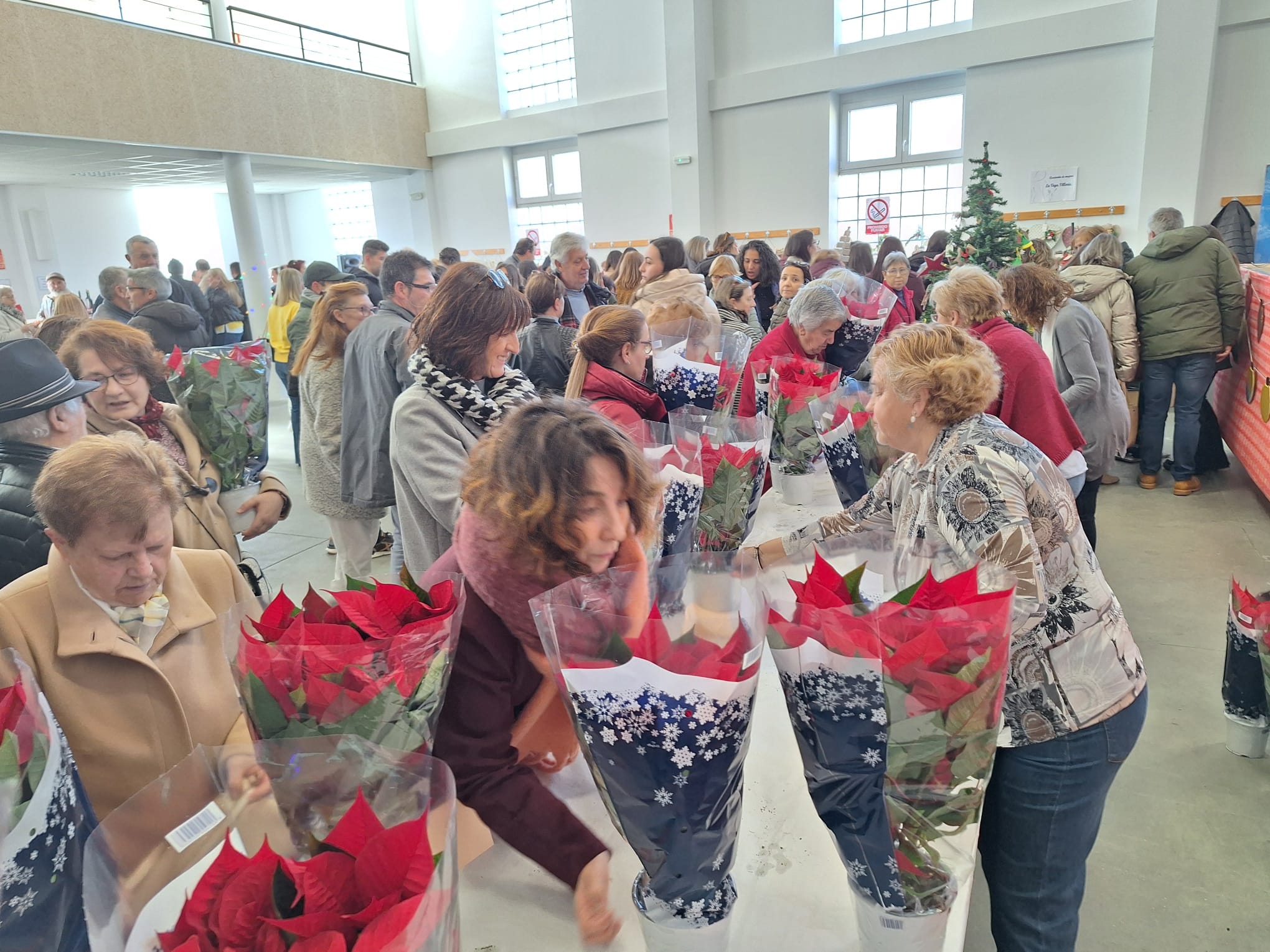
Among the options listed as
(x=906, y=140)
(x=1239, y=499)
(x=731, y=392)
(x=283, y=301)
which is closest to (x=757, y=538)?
(x=731, y=392)

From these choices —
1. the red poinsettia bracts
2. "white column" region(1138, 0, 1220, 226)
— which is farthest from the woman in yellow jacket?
"white column" region(1138, 0, 1220, 226)

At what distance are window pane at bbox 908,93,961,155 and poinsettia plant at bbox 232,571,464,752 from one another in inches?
401

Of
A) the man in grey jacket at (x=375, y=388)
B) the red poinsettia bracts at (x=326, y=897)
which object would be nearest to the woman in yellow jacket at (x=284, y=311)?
the man in grey jacket at (x=375, y=388)

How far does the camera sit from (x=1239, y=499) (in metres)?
4.71

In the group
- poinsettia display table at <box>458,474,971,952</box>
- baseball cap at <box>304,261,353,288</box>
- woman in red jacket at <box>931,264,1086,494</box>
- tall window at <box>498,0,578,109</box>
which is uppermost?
tall window at <box>498,0,578,109</box>

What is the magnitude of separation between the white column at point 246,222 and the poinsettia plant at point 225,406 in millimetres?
8940

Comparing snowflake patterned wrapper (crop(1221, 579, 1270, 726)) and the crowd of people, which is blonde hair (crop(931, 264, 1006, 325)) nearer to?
the crowd of people

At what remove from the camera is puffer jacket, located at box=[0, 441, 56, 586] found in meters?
1.65

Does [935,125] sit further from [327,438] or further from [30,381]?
[30,381]

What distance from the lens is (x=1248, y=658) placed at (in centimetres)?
246

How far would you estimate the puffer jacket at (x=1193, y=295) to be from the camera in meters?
4.67

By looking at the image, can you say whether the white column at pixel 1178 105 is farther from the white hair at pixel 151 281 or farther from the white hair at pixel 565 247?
the white hair at pixel 151 281

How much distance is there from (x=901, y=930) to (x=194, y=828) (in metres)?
0.78

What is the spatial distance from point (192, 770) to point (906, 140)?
35.1ft
